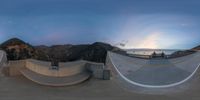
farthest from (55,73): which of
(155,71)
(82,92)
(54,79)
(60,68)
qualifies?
(155,71)

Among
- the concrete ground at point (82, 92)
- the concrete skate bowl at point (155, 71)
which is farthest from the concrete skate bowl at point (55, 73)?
the concrete skate bowl at point (155, 71)

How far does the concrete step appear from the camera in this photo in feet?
70.2

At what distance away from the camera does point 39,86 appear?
2098 centimetres

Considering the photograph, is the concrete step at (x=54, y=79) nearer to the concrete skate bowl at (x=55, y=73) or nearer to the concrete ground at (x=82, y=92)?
the concrete skate bowl at (x=55, y=73)

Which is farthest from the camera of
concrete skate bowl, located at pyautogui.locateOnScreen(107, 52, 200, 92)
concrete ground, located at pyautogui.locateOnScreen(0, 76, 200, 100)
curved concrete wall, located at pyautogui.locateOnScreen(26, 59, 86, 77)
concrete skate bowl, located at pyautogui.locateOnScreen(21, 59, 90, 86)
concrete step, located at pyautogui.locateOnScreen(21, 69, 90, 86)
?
curved concrete wall, located at pyautogui.locateOnScreen(26, 59, 86, 77)

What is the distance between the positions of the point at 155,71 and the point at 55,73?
221 inches

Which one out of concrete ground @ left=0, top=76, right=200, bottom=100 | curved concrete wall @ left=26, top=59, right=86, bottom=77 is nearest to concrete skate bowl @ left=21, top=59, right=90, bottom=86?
curved concrete wall @ left=26, top=59, right=86, bottom=77

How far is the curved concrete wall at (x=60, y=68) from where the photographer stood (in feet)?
75.9

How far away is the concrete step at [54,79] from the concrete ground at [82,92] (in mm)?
312

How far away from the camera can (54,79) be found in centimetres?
2245

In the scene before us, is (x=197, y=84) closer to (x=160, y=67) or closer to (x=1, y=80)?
(x=160, y=67)

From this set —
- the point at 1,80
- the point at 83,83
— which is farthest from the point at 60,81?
the point at 1,80

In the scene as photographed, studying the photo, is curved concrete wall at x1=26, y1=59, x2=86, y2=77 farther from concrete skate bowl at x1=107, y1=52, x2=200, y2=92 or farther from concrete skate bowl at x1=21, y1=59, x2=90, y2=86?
concrete skate bowl at x1=107, y1=52, x2=200, y2=92

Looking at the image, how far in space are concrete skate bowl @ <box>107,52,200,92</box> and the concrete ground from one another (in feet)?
1.21
